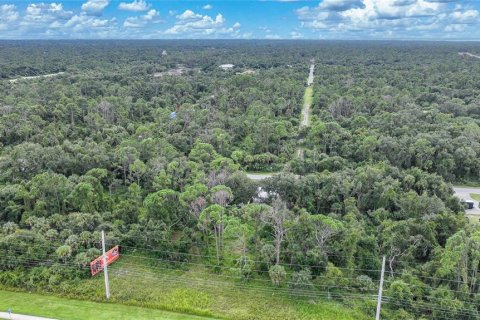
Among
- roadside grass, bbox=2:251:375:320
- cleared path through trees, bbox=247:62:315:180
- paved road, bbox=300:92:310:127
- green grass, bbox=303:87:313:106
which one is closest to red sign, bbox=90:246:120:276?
roadside grass, bbox=2:251:375:320

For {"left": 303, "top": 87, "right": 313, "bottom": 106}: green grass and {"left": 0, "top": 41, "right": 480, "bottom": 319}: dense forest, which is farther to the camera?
{"left": 303, "top": 87, "right": 313, "bottom": 106}: green grass

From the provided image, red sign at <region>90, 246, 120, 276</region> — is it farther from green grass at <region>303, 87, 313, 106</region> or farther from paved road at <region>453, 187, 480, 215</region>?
green grass at <region>303, 87, 313, 106</region>

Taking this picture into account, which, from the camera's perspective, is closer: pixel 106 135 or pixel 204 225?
pixel 204 225

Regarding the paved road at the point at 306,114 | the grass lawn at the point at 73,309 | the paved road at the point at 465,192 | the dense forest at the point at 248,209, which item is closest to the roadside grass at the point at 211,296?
the dense forest at the point at 248,209

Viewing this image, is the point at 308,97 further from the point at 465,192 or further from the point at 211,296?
the point at 211,296

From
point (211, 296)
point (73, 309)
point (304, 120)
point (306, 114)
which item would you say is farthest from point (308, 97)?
point (73, 309)

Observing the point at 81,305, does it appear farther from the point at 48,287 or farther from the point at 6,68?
the point at 6,68

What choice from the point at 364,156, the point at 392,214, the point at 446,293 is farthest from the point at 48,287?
the point at 364,156
